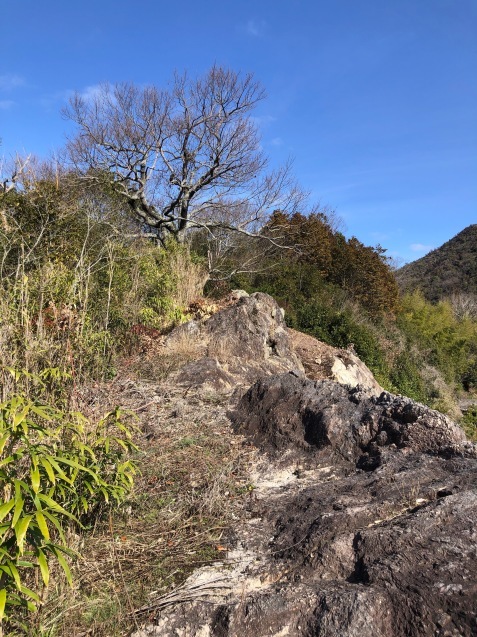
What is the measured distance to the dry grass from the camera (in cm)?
203

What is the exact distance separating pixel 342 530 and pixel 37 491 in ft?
5.33

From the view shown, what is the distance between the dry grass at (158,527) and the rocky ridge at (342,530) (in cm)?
11

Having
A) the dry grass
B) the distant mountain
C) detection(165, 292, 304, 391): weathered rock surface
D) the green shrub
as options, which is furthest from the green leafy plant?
the distant mountain

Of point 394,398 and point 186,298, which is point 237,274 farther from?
point 394,398

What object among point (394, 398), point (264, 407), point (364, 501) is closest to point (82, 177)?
point (264, 407)

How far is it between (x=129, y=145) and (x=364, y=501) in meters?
12.5

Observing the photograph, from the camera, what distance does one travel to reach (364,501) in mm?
2781

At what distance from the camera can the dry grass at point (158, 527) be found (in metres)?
2.03

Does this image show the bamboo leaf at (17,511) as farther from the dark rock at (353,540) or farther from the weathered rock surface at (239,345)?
the weathered rock surface at (239,345)

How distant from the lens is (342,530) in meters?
2.50

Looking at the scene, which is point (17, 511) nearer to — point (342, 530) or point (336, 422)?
point (342, 530)

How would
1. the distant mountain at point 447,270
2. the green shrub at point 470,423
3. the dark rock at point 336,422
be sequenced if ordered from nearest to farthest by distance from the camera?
1. the dark rock at point 336,422
2. the green shrub at point 470,423
3. the distant mountain at point 447,270

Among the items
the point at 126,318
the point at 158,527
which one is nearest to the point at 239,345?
the point at 126,318

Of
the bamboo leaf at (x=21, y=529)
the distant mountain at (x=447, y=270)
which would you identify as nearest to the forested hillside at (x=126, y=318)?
the bamboo leaf at (x=21, y=529)
